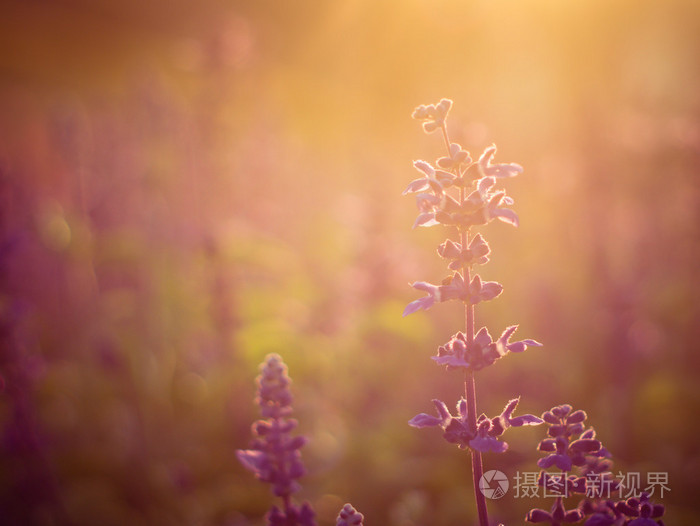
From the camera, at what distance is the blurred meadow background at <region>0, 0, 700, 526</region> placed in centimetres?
443

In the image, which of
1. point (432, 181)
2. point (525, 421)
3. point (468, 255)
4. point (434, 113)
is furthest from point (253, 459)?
point (434, 113)

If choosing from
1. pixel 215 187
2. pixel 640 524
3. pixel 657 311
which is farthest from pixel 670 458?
pixel 215 187

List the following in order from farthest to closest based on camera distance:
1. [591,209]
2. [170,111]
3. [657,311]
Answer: [170,111] → [591,209] → [657,311]

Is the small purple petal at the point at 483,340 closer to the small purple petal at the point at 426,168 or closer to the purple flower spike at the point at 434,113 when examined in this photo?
the small purple petal at the point at 426,168

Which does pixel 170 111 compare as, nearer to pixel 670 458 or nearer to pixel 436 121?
pixel 436 121

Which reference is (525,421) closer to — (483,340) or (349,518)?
(483,340)

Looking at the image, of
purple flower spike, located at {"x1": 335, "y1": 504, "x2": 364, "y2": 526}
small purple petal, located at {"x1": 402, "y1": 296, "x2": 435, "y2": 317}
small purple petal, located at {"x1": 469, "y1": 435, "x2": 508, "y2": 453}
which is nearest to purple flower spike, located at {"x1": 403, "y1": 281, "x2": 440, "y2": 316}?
small purple petal, located at {"x1": 402, "y1": 296, "x2": 435, "y2": 317}

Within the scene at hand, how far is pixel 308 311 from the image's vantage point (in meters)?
6.14

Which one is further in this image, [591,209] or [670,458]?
[591,209]

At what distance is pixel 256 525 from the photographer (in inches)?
150

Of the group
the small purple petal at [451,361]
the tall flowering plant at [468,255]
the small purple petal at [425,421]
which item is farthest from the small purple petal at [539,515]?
the small purple petal at [451,361]

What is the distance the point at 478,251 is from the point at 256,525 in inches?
114

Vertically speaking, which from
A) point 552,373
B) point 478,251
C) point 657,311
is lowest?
point 552,373

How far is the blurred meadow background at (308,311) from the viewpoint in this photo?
4.43 meters
